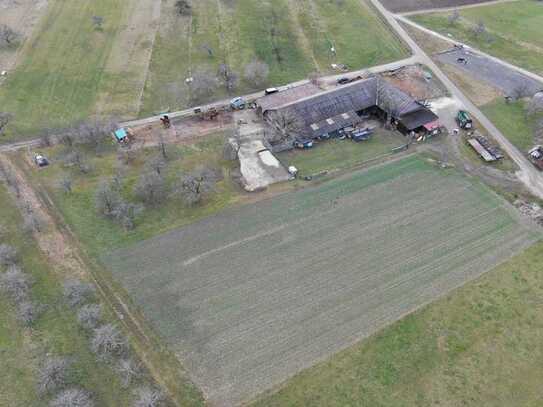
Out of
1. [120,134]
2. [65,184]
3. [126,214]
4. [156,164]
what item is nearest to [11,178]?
[65,184]

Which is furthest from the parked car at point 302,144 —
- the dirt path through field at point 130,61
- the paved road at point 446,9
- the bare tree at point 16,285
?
the paved road at point 446,9

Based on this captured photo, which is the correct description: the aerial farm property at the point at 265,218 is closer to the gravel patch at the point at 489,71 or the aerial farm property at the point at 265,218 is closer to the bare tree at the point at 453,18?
Answer: the gravel patch at the point at 489,71

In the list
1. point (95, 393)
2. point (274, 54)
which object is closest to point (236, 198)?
point (95, 393)

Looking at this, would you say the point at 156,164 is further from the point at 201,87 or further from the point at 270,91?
the point at 270,91

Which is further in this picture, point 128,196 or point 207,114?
point 207,114

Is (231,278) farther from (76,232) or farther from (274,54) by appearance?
(274,54)
